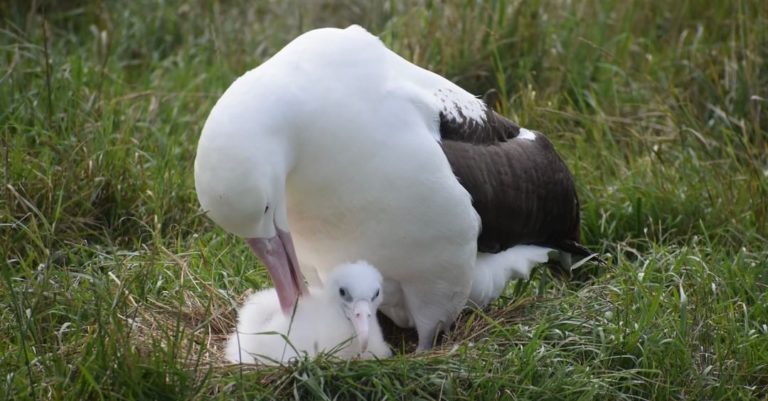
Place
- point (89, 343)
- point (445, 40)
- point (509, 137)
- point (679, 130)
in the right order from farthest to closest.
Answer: point (445, 40) → point (679, 130) → point (509, 137) → point (89, 343)

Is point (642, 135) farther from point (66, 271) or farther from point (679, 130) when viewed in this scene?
point (66, 271)

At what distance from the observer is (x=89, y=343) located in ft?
17.7

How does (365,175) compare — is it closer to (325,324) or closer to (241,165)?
(241,165)

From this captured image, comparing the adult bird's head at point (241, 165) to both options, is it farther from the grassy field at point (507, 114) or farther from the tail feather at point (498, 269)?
the tail feather at point (498, 269)

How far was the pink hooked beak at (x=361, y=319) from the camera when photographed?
6.00 meters

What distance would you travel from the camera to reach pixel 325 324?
625cm

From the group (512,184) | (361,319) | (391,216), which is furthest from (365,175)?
(512,184)

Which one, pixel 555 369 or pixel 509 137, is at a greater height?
pixel 509 137

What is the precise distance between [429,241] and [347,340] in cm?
63

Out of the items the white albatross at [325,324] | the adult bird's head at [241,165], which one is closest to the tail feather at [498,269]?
the white albatross at [325,324]

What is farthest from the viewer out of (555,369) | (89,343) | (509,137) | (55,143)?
(55,143)

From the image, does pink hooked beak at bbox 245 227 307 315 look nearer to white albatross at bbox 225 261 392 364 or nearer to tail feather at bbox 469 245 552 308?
white albatross at bbox 225 261 392 364

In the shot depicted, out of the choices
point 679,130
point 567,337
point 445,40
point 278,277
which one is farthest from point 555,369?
point 445,40

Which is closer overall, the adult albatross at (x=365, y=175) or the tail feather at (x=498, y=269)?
the adult albatross at (x=365, y=175)
